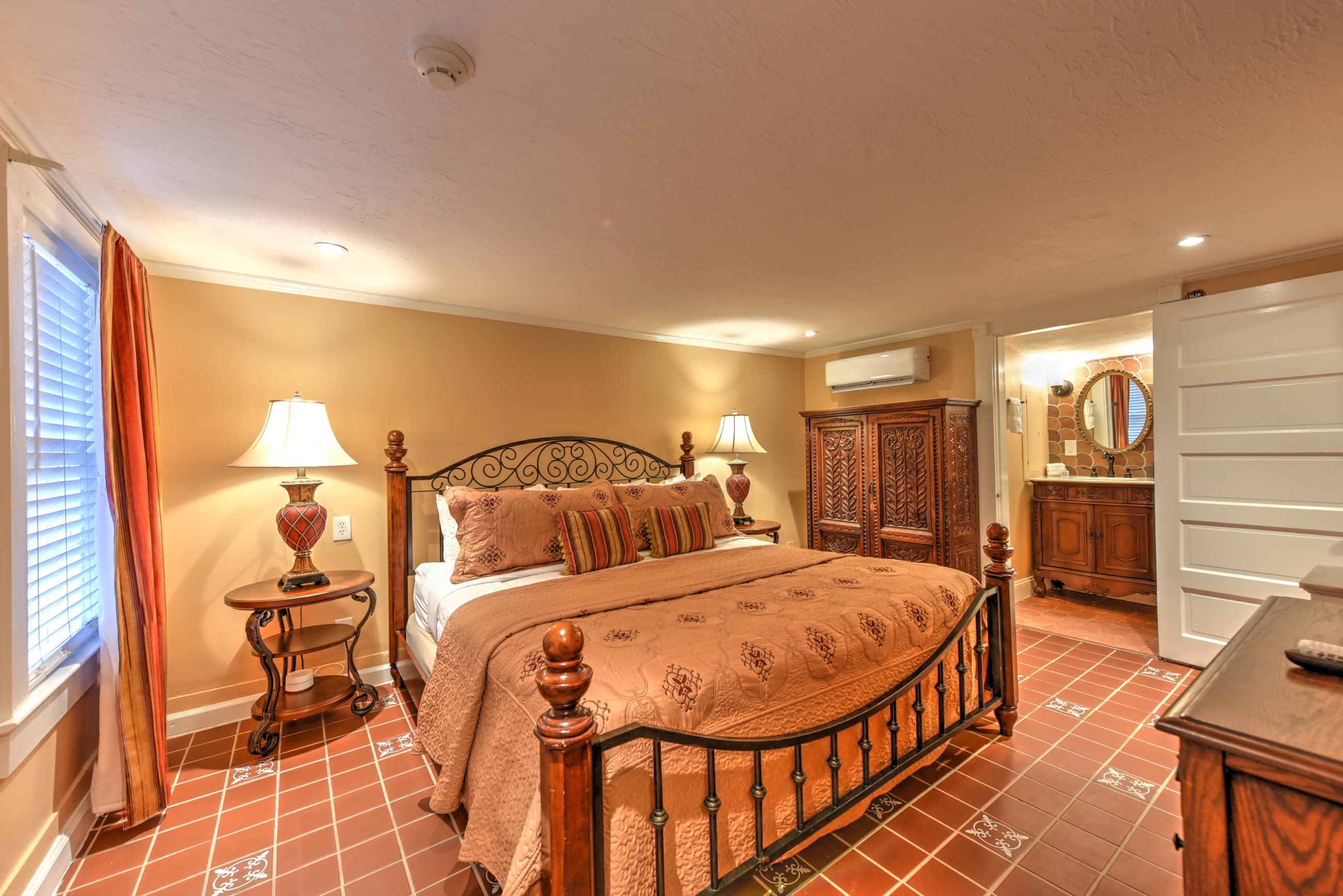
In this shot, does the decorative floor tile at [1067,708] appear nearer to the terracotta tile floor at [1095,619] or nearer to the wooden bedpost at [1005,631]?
the wooden bedpost at [1005,631]

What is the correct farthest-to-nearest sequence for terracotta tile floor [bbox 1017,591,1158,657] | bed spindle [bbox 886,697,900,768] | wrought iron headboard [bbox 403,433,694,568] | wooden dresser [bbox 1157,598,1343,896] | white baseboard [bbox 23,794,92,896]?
terracotta tile floor [bbox 1017,591,1158,657]
wrought iron headboard [bbox 403,433,694,568]
bed spindle [bbox 886,697,900,768]
white baseboard [bbox 23,794,92,896]
wooden dresser [bbox 1157,598,1343,896]

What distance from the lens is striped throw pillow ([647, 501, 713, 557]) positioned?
3.00 meters

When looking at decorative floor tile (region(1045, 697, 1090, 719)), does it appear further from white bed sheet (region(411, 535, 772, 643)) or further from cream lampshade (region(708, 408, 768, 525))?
cream lampshade (region(708, 408, 768, 525))

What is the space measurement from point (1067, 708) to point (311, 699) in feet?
11.7

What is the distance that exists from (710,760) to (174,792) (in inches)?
87.5

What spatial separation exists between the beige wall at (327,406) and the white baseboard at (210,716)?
4 cm

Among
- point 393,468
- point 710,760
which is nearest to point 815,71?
point 710,760

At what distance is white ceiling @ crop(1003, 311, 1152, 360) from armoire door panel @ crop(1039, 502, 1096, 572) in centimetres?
130

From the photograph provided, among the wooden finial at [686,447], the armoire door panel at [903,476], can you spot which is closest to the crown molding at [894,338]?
the armoire door panel at [903,476]

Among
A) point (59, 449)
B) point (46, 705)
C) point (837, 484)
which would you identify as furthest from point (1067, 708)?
point (59, 449)

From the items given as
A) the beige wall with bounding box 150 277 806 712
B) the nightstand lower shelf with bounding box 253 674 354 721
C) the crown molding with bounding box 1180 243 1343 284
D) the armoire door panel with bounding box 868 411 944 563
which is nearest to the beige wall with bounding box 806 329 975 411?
the armoire door panel with bounding box 868 411 944 563

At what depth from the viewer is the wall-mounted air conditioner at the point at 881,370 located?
4207 mm

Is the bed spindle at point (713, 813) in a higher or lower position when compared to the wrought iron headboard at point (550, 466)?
lower

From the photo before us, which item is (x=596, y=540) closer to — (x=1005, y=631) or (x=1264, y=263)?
(x=1005, y=631)
